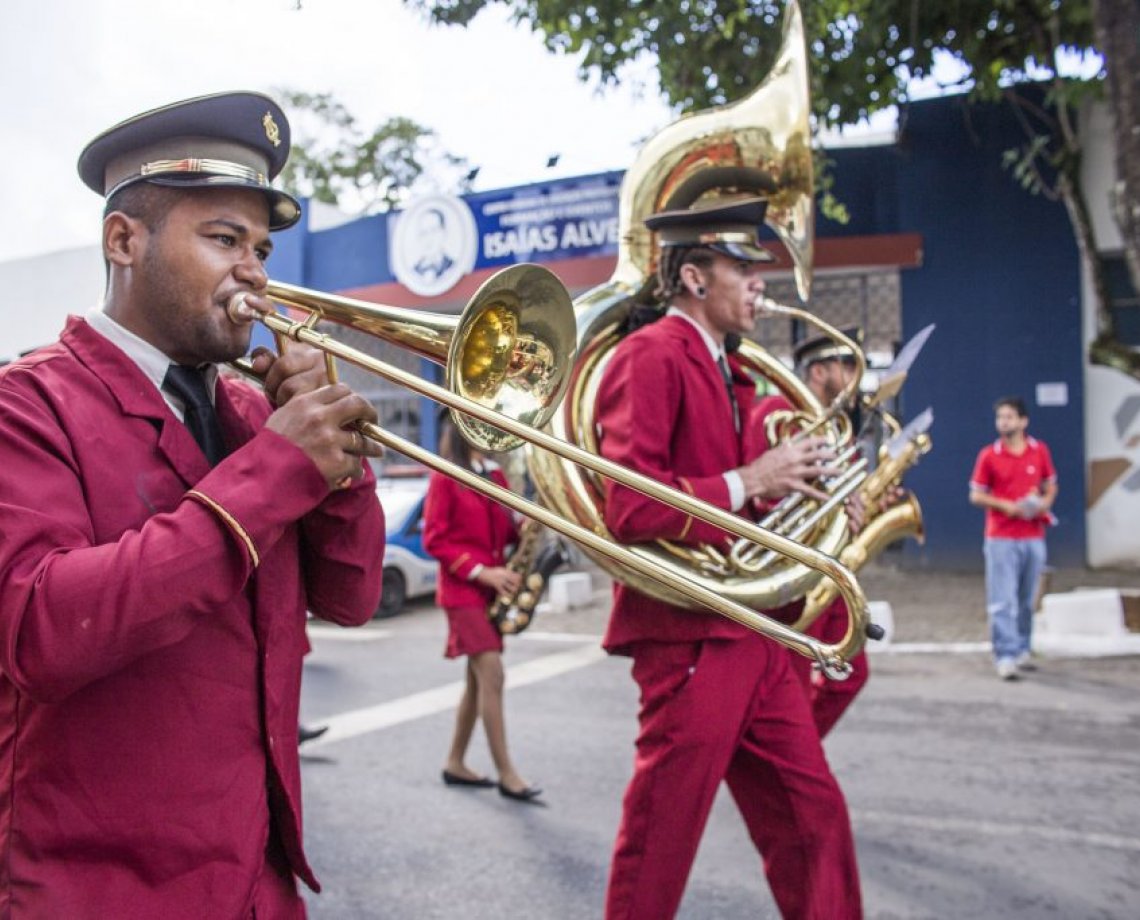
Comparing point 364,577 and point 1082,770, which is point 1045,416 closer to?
point 1082,770

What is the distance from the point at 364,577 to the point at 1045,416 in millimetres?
10788

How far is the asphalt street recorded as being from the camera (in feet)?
12.4

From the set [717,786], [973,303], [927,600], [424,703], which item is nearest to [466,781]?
[424,703]

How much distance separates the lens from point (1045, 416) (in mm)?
11297

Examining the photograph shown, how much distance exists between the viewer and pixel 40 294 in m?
20.0

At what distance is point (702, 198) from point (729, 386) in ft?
2.43

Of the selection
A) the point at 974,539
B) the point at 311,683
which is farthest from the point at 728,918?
the point at 974,539

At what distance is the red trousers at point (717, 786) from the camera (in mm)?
2697

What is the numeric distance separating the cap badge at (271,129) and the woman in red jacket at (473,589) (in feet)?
10.2

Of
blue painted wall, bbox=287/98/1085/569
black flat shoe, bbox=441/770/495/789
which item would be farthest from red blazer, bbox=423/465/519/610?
blue painted wall, bbox=287/98/1085/569

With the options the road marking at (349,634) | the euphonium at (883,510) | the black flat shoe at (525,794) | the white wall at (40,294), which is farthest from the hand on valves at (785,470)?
the white wall at (40,294)

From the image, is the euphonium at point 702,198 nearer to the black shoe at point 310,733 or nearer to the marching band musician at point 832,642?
the marching band musician at point 832,642

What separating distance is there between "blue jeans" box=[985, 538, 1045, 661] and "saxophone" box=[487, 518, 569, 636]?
337 centimetres

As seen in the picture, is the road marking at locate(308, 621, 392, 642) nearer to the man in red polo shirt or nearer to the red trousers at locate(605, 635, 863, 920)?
the man in red polo shirt
